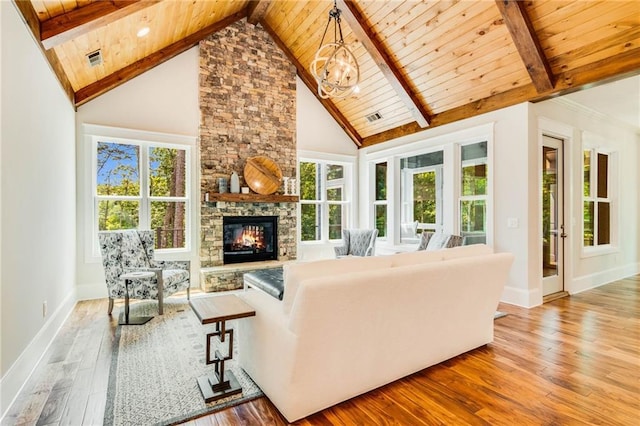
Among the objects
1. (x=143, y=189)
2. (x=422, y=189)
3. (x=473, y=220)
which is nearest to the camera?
(x=473, y=220)

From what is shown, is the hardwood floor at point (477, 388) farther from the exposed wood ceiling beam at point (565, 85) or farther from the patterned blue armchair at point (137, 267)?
the exposed wood ceiling beam at point (565, 85)

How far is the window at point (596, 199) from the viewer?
18.3ft

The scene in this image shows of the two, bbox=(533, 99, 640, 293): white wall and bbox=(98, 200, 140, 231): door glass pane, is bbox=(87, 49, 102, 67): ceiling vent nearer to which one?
bbox=(98, 200, 140, 231): door glass pane

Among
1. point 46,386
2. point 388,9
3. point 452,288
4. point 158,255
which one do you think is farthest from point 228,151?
point 452,288

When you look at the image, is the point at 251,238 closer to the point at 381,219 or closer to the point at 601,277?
the point at 381,219

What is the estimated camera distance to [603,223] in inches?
232

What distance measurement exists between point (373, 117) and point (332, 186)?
1752mm

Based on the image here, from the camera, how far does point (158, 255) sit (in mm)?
5262

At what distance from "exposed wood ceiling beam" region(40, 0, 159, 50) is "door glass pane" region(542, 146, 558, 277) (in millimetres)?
5700

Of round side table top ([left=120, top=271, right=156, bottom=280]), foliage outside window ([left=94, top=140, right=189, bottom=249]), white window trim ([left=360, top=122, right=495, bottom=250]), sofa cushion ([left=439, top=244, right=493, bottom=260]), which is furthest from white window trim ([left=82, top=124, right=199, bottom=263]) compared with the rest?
sofa cushion ([left=439, top=244, right=493, bottom=260])

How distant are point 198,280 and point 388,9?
5.13 m

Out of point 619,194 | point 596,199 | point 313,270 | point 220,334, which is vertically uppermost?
point 619,194

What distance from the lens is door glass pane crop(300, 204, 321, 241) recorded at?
6891mm

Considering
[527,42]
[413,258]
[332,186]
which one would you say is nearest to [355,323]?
[413,258]
